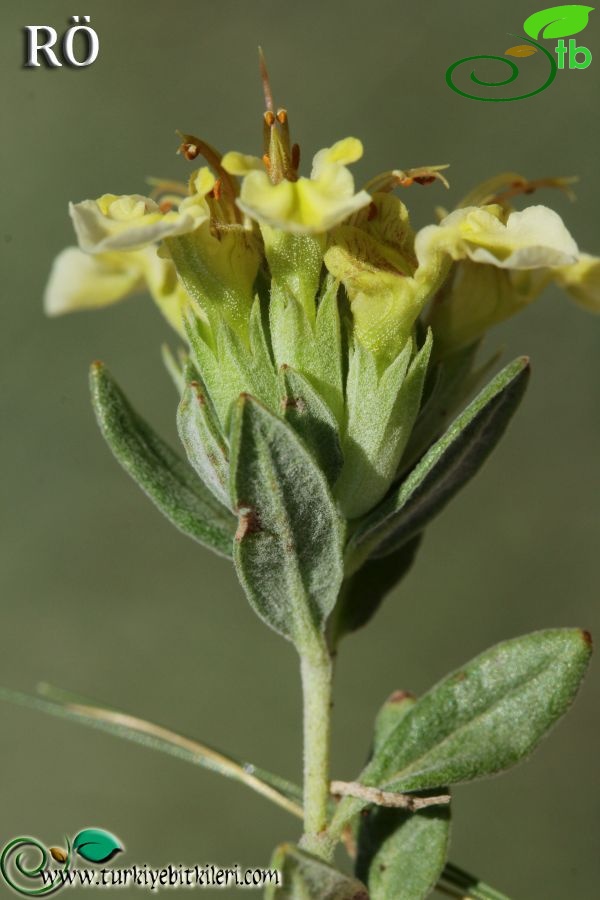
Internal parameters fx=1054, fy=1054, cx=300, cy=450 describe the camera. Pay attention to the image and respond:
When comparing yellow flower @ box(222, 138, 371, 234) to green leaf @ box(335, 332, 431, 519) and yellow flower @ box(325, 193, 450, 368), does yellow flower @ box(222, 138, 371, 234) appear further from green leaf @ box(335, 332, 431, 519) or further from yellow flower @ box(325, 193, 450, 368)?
green leaf @ box(335, 332, 431, 519)

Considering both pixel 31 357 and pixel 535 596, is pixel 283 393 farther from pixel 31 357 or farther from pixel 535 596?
pixel 31 357

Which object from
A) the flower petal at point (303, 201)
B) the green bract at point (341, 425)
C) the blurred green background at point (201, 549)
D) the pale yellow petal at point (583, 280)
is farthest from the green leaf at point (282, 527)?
the blurred green background at point (201, 549)

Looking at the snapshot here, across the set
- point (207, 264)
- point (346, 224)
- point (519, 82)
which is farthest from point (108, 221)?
point (519, 82)

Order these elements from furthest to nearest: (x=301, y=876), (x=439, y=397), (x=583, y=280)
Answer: (x=583, y=280) < (x=439, y=397) < (x=301, y=876)

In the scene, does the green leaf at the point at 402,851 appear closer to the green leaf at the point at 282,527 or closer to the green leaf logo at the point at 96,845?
the green leaf at the point at 282,527

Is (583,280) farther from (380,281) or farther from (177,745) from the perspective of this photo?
(177,745)

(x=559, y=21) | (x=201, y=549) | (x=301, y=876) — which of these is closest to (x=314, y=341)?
(x=301, y=876)

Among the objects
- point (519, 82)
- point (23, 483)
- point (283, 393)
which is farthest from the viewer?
point (519, 82)
